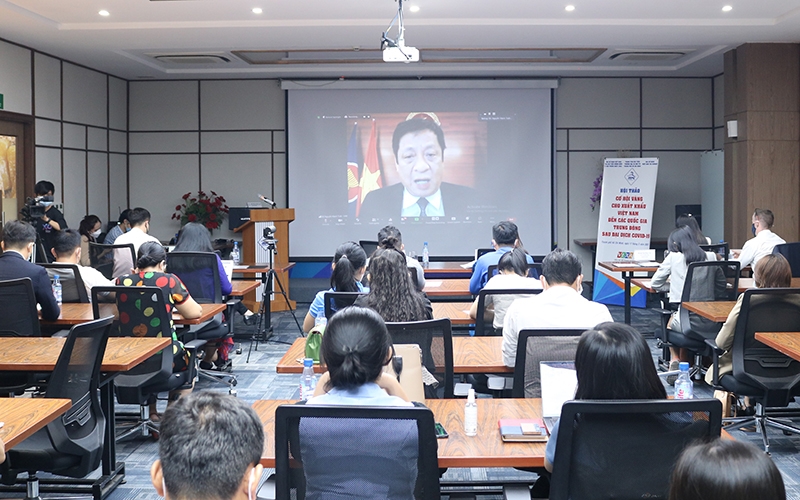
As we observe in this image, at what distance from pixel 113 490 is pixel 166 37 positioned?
5535 mm

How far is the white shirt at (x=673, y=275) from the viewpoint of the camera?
18.9ft

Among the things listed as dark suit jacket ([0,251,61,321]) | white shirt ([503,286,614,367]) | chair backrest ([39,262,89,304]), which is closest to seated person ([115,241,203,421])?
dark suit jacket ([0,251,61,321])

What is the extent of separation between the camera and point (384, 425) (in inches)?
72.7

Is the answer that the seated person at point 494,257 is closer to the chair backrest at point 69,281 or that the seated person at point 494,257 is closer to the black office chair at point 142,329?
the black office chair at point 142,329

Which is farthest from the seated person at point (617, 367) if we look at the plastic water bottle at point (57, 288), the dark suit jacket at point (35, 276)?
the plastic water bottle at point (57, 288)

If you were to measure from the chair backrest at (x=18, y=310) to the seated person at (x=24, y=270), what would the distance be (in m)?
0.13

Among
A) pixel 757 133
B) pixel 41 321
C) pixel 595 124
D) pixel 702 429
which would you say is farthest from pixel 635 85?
pixel 702 429

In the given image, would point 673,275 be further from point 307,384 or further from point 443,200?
point 443,200

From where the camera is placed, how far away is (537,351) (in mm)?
2961

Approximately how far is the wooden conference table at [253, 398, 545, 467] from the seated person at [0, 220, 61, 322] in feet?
7.68

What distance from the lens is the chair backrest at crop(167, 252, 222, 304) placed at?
5762 millimetres

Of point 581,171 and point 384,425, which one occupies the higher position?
point 581,171

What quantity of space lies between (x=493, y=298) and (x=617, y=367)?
A: 89.5 inches

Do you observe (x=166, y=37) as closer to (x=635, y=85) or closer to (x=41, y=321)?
(x=41, y=321)
